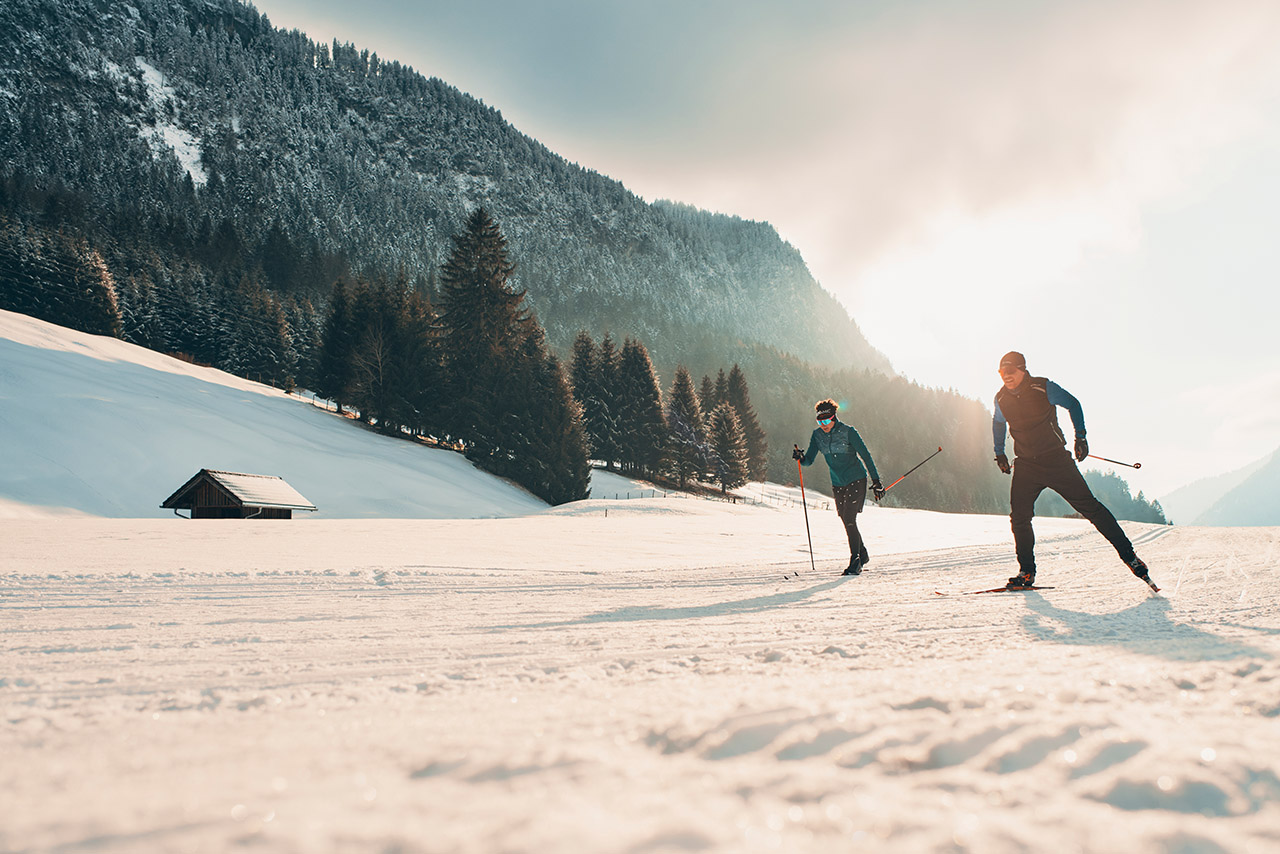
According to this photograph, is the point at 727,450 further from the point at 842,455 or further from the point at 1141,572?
the point at 1141,572

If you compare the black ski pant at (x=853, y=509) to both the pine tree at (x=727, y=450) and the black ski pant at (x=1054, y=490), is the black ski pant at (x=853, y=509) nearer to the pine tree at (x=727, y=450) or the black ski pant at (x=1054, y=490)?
the black ski pant at (x=1054, y=490)

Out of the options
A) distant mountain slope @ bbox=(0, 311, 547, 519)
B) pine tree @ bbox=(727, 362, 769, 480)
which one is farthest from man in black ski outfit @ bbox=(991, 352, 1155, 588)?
pine tree @ bbox=(727, 362, 769, 480)

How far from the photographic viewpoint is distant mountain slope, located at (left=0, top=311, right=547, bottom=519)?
18.5 metres

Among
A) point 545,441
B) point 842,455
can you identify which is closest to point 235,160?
point 545,441

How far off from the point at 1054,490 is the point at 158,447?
2712 cm

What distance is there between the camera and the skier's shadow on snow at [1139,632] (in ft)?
7.38

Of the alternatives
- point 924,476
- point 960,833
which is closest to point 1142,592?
point 960,833

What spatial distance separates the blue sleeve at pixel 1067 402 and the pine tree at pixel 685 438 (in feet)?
132

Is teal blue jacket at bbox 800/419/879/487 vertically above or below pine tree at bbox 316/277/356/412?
below

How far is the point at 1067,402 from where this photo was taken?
5336 mm

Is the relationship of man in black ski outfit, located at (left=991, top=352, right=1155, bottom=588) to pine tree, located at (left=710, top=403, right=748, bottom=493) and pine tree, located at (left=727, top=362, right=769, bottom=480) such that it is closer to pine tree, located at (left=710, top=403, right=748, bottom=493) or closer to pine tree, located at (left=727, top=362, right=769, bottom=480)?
pine tree, located at (left=710, top=403, right=748, bottom=493)

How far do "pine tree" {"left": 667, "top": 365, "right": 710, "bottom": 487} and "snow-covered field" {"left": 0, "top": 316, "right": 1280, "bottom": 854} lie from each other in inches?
1643

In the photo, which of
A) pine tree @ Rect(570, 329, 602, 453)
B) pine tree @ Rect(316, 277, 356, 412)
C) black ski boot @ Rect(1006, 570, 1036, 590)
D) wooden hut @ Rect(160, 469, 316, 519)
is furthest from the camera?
pine tree @ Rect(570, 329, 602, 453)

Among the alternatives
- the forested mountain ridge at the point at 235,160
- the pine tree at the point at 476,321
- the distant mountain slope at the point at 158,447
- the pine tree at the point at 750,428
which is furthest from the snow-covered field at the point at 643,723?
the forested mountain ridge at the point at 235,160
